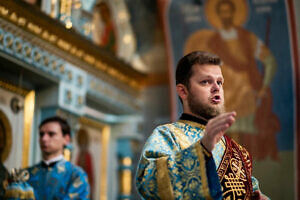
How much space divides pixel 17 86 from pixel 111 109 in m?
1.84

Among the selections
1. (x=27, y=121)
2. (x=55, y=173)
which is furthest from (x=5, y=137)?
(x=55, y=173)

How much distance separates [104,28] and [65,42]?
3.99 feet

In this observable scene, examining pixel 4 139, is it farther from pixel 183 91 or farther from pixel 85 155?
pixel 183 91

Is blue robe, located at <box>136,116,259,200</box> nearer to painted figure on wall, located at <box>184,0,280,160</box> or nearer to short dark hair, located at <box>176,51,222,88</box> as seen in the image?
short dark hair, located at <box>176,51,222,88</box>

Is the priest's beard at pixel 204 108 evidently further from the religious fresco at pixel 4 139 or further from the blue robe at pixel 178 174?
the religious fresco at pixel 4 139

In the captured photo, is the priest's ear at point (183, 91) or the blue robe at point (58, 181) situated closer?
the priest's ear at point (183, 91)

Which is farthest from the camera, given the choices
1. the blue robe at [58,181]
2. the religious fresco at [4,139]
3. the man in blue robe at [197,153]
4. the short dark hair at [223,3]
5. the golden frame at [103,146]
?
the golden frame at [103,146]

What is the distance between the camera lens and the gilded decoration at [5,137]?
454 centimetres

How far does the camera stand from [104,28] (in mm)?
6285

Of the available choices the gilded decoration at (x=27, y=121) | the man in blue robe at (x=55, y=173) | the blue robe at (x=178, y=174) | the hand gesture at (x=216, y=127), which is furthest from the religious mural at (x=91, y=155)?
the hand gesture at (x=216, y=127)

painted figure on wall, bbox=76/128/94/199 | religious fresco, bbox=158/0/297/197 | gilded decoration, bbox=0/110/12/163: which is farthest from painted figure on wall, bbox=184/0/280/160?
gilded decoration, bbox=0/110/12/163

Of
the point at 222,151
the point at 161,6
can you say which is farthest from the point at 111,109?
the point at 222,151

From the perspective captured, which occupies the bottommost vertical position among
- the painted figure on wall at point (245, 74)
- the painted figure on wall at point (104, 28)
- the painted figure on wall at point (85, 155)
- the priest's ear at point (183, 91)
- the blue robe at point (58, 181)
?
the blue robe at point (58, 181)

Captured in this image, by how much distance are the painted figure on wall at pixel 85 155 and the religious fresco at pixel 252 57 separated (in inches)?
46.9
